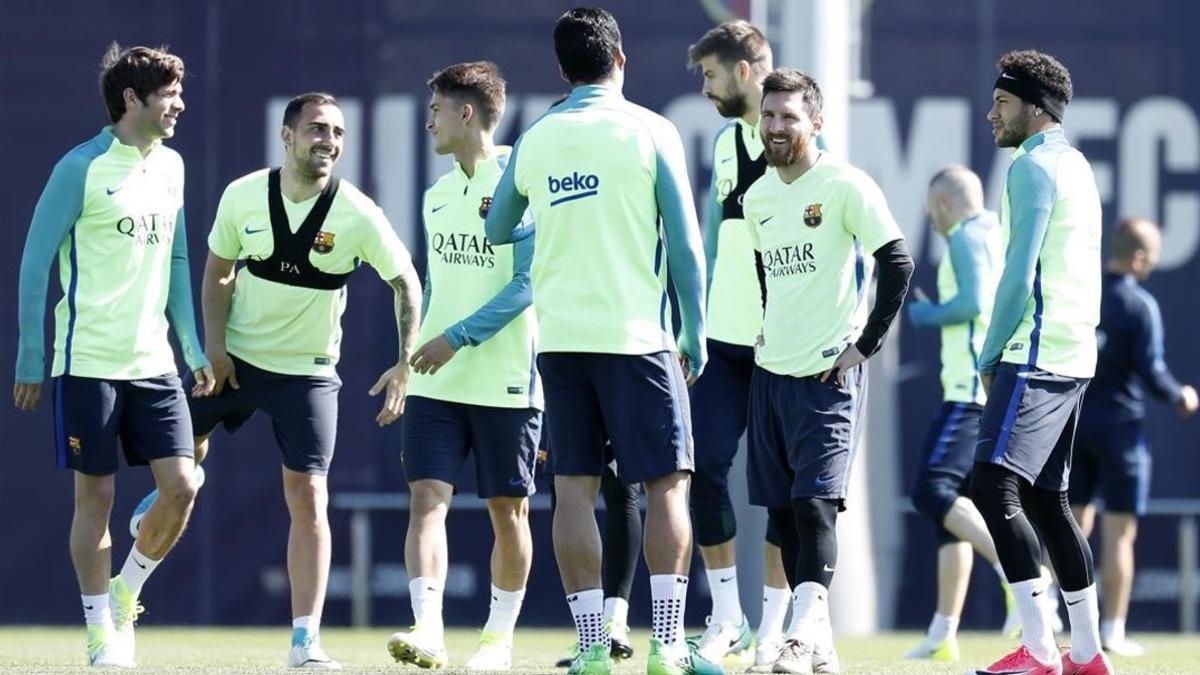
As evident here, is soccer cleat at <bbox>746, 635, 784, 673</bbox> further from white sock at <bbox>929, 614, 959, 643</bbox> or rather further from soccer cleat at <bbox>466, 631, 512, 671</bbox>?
white sock at <bbox>929, 614, 959, 643</bbox>

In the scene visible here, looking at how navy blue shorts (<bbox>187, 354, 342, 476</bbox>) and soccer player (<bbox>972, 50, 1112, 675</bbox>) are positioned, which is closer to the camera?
soccer player (<bbox>972, 50, 1112, 675</bbox>)

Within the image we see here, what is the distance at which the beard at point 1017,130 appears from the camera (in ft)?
20.6

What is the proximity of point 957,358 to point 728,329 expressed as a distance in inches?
60.7

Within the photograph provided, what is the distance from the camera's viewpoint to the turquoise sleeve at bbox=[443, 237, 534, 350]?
684cm

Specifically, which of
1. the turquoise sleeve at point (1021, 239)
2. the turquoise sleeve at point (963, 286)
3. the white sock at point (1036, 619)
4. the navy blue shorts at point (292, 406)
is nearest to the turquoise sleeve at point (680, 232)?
the turquoise sleeve at point (1021, 239)

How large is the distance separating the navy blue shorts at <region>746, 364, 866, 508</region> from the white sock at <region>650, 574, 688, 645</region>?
71 centimetres

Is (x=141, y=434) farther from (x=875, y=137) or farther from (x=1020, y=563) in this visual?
(x=875, y=137)

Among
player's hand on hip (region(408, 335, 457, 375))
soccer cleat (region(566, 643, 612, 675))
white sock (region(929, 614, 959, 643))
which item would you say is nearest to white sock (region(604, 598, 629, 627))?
player's hand on hip (region(408, 335, 457, 375))

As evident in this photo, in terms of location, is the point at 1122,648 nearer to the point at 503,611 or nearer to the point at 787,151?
the point at 503,611

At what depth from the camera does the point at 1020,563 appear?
242 inches

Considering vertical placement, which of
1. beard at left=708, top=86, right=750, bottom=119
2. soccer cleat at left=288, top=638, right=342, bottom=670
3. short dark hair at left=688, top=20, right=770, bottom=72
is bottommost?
soccer cleat at left=288, top=638, right=342, bottom=670

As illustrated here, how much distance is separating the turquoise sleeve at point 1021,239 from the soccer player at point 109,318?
112 inches

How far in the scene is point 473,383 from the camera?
7195 millimetres

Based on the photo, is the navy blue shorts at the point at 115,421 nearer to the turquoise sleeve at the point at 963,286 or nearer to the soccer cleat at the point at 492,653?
the soccer cleat at the point at 492,653
